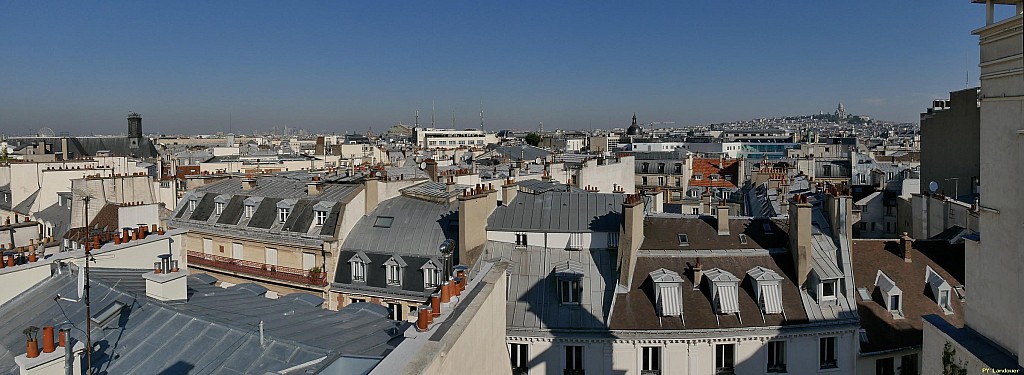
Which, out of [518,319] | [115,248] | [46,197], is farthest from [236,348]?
[46,197]

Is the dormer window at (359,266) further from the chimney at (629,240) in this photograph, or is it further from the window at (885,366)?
the window at (885,366)

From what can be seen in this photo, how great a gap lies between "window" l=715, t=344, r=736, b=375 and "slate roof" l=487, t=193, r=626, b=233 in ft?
16.0

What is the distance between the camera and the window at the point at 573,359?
19.3 metres

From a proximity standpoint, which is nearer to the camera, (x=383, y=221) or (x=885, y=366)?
(x=885, y=366)

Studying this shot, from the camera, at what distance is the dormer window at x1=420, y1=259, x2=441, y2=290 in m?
22.8

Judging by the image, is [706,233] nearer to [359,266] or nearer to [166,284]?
[359,266]

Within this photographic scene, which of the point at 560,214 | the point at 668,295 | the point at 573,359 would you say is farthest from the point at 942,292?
the point at 560,214

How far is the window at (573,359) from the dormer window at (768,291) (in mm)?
4936

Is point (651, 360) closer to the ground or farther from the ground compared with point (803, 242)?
closer to the ground

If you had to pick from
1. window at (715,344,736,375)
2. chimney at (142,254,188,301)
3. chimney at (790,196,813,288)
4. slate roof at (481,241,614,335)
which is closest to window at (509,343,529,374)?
slate roof at (481,241,614,335)

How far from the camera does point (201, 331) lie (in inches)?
397

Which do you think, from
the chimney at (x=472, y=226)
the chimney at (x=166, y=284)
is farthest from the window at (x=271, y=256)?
the chimney at (x=166, y=284)

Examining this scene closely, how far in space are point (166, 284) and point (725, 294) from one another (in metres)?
13.5

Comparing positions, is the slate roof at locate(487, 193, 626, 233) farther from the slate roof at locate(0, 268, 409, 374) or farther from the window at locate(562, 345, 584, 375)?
the slate roof at locate(0, 268, 409, 374)
